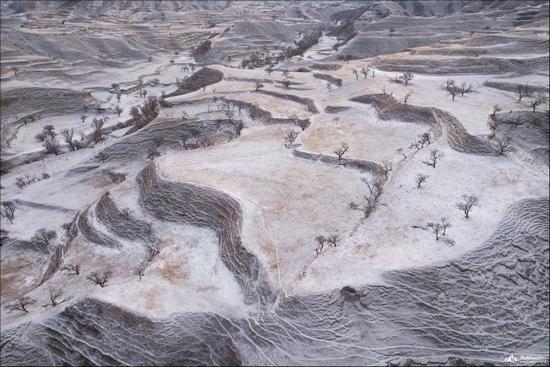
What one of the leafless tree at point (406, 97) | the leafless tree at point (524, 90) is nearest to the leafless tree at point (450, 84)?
the leafless tree at point (406, 97)

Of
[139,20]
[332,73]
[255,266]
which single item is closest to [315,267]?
[255,266]

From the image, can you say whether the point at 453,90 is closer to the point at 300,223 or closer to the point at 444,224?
the point at 444,224

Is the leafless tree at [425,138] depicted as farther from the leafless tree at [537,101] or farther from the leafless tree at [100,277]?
A: the leafless tree at [100,277]

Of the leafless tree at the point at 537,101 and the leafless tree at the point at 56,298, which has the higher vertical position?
the leafless tree at the point at 537,101

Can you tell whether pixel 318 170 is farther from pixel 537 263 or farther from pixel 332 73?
pixel 332 73

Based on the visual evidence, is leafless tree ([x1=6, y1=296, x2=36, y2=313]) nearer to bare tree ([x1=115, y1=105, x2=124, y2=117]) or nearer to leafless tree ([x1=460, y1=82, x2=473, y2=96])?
leafless tree ([x1=460, y1=82, x2=473, y2=96])

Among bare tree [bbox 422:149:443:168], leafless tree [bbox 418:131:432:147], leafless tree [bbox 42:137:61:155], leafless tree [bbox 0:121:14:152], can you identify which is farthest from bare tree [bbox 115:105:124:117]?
bare tree [bbox 422:149:443:168]
